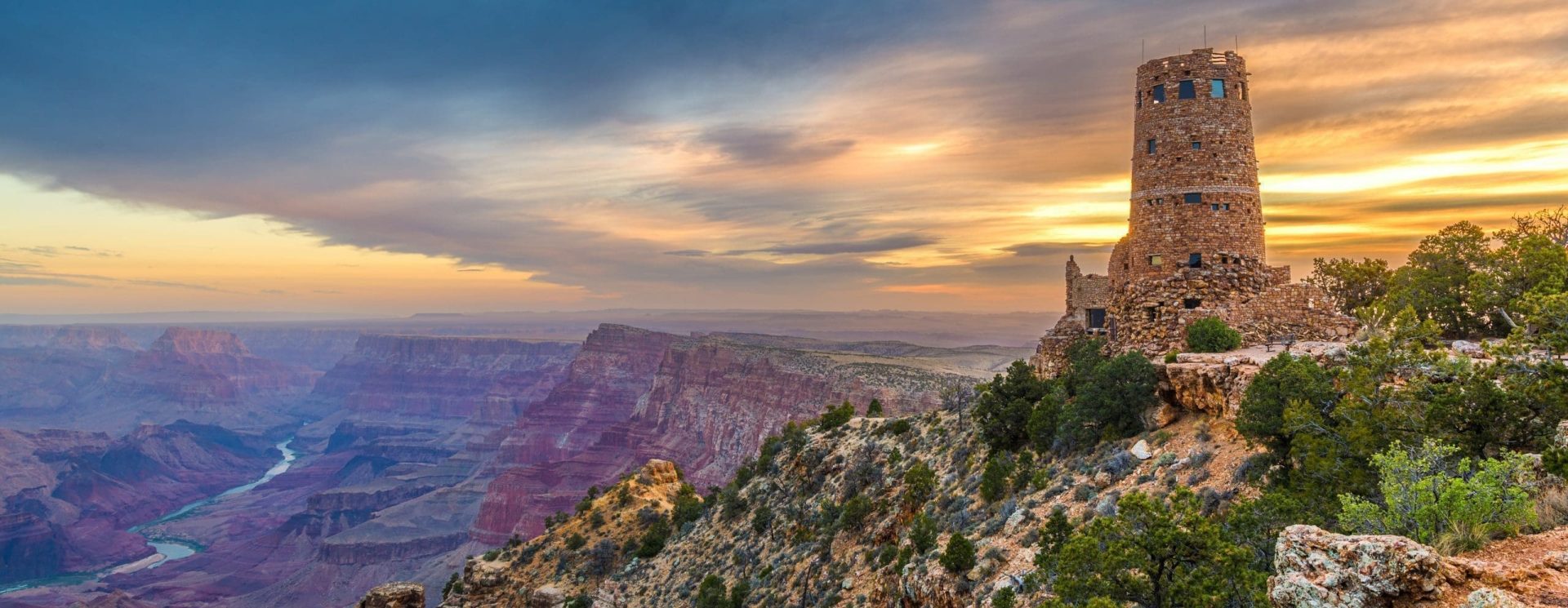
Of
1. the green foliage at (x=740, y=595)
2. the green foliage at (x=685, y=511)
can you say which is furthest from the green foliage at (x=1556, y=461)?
the green foliage at (x=685, y=511)

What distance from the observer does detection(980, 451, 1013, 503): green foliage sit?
22703 millimetres

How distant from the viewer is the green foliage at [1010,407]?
26.4m

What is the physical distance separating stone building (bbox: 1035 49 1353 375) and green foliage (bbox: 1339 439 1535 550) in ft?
44.3

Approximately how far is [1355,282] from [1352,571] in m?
27.7

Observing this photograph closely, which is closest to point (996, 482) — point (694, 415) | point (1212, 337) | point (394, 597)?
point (1212, 337)

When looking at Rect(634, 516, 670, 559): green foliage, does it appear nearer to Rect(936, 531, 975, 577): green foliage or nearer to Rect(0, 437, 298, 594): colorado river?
Rect(936, 531, 975, 577): green foliage

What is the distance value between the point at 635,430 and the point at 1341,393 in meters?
133

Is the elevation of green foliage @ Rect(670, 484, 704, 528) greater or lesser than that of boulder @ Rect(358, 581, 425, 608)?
greater

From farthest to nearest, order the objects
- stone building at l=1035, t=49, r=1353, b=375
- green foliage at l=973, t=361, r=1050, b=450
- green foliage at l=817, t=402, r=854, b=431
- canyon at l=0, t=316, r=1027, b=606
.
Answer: canyon at l=0, t=316, r=1027, b=606 → green foliage at l=817, t=402, r=854, b=431 → green foliage at l=973, t=361, r=1050, b=450 → stone building at l=1035, t=49, r=1353, b=375

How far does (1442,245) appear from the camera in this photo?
24.1 metres

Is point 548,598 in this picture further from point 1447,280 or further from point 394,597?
point 1447,280

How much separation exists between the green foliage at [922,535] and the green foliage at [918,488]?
417 centimetres

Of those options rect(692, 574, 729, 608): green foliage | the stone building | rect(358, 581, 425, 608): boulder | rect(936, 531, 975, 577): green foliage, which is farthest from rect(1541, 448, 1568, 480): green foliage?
rect(358, 581, 425, 608): boulder

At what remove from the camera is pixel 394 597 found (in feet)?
117
